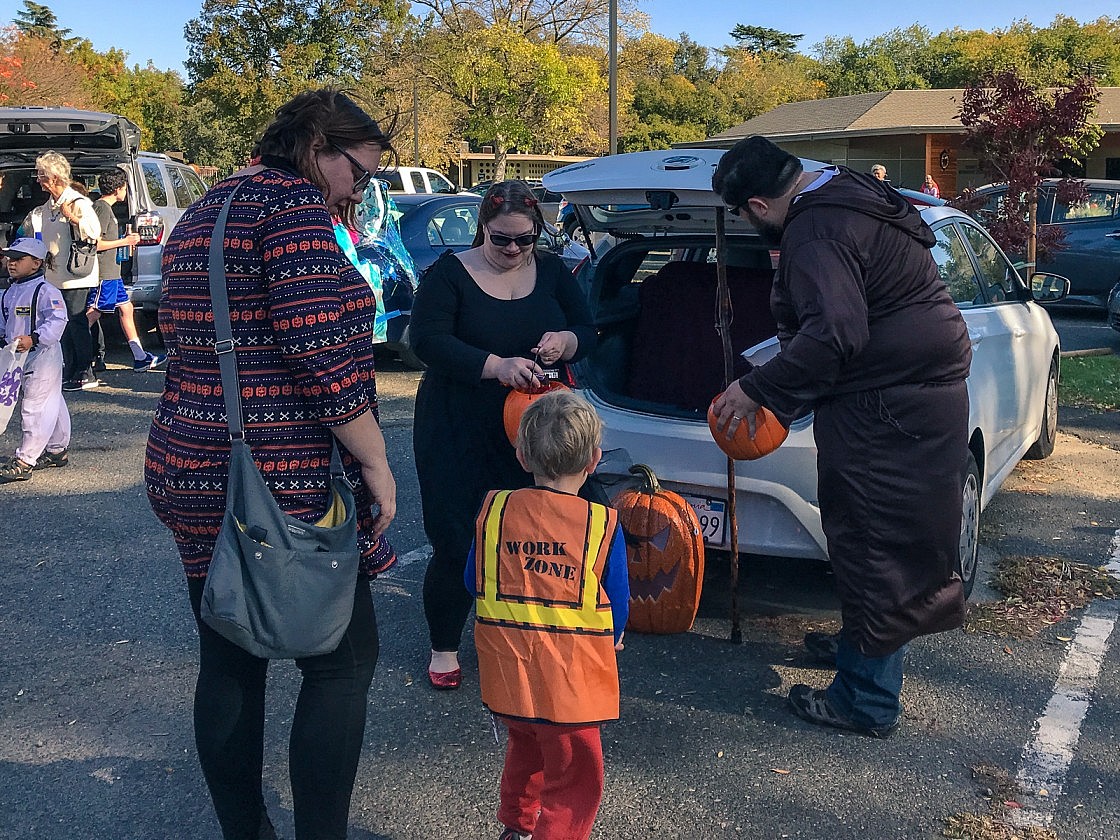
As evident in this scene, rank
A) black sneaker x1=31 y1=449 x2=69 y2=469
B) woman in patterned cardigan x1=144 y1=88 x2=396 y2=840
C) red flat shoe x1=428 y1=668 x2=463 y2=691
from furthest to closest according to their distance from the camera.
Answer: black sneaker x1=31 y1=449 x2=69 y2=469
red flat shoe x1=428 y1=668 x2=463 y2=691
woman in patterned cardigan x1=144 y1=88 x2=396 y2=840

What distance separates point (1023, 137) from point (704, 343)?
714 cm

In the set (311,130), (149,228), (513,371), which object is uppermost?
(311,130)

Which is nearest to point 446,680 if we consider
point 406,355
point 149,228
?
point 406,355

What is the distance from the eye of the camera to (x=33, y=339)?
6598mm

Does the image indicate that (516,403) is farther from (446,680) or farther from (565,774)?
(565,774)

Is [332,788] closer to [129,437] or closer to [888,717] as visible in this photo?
[888,717]

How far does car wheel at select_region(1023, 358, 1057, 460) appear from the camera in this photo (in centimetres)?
662

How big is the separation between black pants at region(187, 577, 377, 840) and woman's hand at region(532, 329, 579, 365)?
4.01 feet

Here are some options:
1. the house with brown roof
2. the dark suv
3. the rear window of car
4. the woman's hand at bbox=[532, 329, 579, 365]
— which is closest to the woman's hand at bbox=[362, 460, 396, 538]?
the woman's hand at bbox=[532, 329, 579, 365]

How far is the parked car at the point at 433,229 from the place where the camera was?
10.4 metres

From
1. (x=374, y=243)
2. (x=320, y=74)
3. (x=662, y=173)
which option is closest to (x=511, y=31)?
(x=320, y=74)

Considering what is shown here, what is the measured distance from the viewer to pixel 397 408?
28.6 feet

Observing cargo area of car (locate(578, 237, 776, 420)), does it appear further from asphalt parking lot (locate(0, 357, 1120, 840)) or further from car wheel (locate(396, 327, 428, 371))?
car wheel (locate(396, 327, 428, 371))

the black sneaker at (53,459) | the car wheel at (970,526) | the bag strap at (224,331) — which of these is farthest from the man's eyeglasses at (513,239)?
the black sneaker at (53,459)
